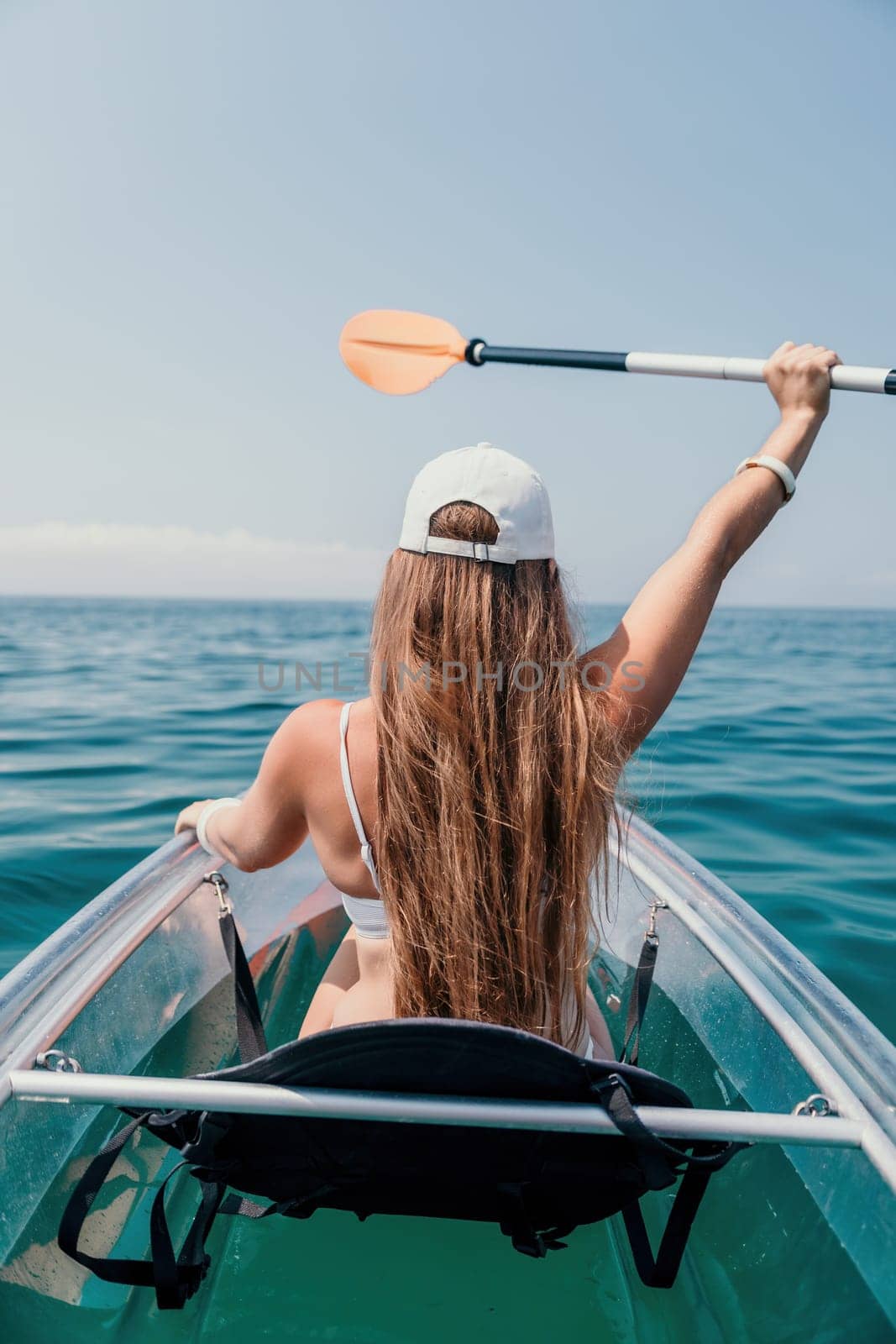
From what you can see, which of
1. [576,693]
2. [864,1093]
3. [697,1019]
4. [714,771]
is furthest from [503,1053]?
[714,771]

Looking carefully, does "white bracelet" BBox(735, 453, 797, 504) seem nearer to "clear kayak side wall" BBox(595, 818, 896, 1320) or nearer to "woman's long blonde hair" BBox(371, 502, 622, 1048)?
"woman's long blonde hair" BBox(371, 502, 622, 1048)

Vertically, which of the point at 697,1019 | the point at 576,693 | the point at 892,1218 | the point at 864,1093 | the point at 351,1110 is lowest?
the point at 697,1019

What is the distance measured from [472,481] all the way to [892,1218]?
1287 mm

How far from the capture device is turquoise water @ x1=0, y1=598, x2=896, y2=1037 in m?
3.52

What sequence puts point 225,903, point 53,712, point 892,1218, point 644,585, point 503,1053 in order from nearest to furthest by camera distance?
point 503,1053 < point 892,1218 < point 644,585 < point 225,903 < point 53,712

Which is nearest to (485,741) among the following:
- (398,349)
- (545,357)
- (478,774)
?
(478,774)

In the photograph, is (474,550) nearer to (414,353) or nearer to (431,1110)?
(431,1110)

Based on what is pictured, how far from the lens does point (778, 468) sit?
63.4 inches

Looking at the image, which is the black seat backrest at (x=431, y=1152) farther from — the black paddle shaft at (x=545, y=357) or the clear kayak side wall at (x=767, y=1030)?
the black paddle shaft at (x=545, y=357)

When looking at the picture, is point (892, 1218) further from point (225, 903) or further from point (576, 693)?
point (225, 903)

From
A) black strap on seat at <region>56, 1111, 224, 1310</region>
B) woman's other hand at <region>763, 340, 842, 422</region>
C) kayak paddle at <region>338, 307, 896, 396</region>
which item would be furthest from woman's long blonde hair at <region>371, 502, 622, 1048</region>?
kayak paddle at <region>338, 307, 896, 396</region>

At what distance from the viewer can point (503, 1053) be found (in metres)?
1.10

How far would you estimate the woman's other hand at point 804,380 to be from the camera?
5.67 ft

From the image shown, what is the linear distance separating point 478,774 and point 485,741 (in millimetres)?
53
